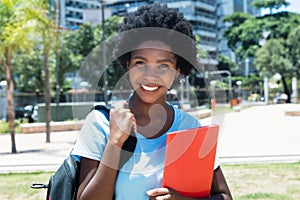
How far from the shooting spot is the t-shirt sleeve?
1.29 metres

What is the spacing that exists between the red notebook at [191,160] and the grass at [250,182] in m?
3.89

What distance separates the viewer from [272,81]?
45000 mm

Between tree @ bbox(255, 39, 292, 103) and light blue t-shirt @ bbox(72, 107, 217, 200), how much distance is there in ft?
127

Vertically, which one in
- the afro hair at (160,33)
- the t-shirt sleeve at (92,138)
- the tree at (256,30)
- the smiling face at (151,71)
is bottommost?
the t-shirt sleeve at (92,138)

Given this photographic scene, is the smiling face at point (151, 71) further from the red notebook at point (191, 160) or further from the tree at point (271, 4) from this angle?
the tree at point (271, 4)

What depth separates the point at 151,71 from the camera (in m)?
1.38

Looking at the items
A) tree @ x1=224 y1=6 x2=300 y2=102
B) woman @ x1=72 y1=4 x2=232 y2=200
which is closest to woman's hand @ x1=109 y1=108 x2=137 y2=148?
woman @ x1=72 y1=4 x2=232 y2=200

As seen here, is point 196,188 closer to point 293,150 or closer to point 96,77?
point 96,77

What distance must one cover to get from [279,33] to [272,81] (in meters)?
7.64

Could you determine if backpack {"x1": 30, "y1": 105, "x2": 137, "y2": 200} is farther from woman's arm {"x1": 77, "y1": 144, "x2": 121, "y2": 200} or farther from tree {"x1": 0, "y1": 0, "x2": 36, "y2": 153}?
tree {"x1": 0, "y1": 0, "x2": 36, "y2": 153}

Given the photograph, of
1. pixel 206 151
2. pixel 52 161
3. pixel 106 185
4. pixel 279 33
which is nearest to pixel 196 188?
pixel 206 151

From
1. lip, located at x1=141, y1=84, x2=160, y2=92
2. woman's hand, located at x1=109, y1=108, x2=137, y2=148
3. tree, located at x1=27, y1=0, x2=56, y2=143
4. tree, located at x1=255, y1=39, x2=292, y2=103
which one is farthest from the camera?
tree, located at x1=255, y1=39, x2=292, y2=103

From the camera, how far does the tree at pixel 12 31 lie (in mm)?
10492

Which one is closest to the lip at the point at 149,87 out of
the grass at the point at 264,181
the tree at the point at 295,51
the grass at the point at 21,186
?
the grass at the point at 264,181
